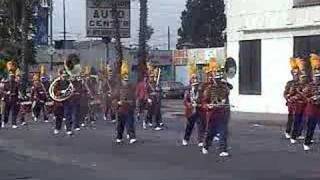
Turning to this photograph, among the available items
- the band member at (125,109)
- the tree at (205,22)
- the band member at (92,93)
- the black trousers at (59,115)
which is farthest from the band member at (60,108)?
the tree at (205,22)

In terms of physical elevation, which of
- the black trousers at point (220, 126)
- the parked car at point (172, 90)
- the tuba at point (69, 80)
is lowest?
the parked car at point (172, 90)

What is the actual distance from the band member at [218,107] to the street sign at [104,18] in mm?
12597

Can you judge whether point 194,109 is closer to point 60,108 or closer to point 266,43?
point 60,108

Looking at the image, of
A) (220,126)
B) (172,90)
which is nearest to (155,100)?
(220,126)

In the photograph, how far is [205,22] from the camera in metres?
98.4

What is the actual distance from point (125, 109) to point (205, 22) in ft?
260

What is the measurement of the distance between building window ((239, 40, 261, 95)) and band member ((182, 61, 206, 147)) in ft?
53.0

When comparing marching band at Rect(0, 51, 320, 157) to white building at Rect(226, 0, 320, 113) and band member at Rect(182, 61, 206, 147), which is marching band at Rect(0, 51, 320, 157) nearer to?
band member at Rect(182, 61, 206, 147)

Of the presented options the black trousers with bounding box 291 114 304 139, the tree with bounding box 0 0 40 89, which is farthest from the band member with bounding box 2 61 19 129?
the tree with bounding box 0 0 40 89

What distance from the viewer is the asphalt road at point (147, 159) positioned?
14.0m

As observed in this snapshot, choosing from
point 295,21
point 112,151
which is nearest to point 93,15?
point 295,21

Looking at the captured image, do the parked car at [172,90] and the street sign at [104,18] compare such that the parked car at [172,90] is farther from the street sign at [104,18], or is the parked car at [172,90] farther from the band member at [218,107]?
the band member at [218,107]

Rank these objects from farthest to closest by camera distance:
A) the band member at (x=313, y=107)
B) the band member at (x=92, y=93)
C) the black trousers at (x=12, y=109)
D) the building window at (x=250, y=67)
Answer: the building window at (x=250, y=67) → the band member at (x=92, y=93) → the black trousers at (x=12, y=109) → the band member at (x=313, y=107)

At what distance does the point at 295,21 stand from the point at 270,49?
1.99 m
